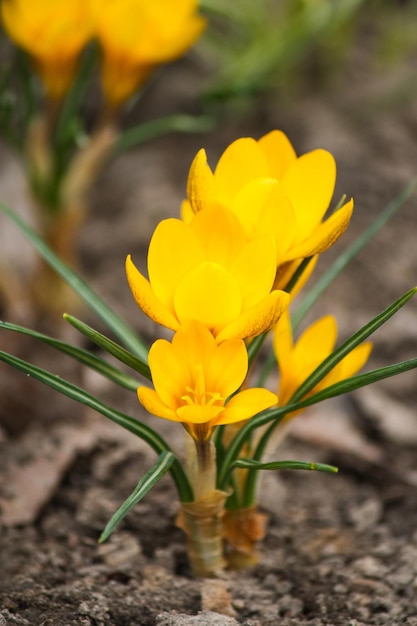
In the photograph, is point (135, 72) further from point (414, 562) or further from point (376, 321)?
point (414, 562)

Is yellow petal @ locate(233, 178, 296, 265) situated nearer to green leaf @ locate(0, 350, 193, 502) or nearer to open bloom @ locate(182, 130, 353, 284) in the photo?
open bloom @ locate(182, 130, 353, 284)

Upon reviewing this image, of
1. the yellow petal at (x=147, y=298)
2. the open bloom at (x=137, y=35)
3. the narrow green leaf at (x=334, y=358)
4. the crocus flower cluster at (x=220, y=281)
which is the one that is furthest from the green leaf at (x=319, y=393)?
the open bloom at (x=137, y=35)

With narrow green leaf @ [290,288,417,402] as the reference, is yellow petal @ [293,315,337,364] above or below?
above

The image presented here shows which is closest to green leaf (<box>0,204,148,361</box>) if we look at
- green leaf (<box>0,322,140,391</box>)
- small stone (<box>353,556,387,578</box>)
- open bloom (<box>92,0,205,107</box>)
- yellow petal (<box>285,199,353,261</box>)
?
green leaf (<box>0,322,140,391</box>)

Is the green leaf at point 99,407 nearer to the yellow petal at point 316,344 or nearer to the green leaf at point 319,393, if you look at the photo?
the green leaf at point 319,393

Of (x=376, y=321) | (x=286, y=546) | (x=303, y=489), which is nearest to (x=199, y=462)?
(x=376, y=321)

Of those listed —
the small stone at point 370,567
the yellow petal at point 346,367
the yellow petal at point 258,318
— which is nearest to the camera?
the yellow petal at point 258,318
